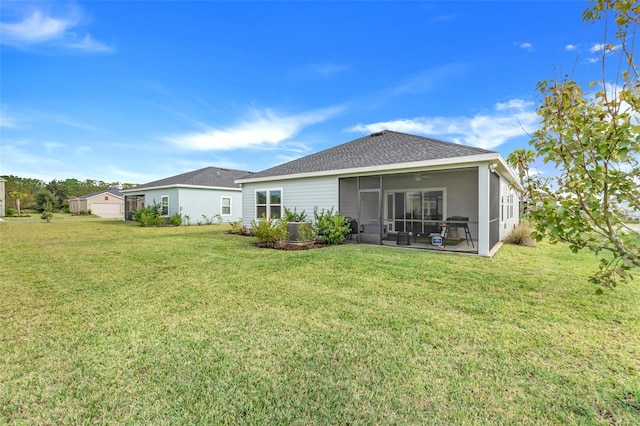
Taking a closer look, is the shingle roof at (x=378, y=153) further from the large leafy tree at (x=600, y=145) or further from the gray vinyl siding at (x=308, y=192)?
the large leafy tree at (x=600, y=145)

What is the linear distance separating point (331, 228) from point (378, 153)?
12.1 feet

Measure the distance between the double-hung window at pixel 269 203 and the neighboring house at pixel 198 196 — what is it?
7.30 metres

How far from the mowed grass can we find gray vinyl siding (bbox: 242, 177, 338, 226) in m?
5.87

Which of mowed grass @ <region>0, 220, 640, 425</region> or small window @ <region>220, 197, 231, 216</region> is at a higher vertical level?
small window @ <region>220, 197, 231, 216</region>

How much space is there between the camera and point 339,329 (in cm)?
335

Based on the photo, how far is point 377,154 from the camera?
11.1m

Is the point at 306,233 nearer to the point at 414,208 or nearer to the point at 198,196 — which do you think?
the point at 414,208

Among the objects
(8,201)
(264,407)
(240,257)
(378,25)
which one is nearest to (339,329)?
(264,407)

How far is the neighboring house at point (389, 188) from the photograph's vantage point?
9.54 metres

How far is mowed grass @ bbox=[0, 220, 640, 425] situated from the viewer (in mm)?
2057

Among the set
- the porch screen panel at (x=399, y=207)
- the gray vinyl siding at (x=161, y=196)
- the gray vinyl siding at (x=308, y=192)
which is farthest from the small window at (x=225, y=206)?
the porch screen panel at (x=399, y=207)

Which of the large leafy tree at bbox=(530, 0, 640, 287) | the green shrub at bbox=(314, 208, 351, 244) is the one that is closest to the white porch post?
the green shrub at bbox=(314, 208, 351, 244)

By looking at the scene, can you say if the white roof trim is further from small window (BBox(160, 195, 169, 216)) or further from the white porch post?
small window (BBox(160, 195, 169, 216))

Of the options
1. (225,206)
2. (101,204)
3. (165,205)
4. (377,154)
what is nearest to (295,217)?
(377,154)
